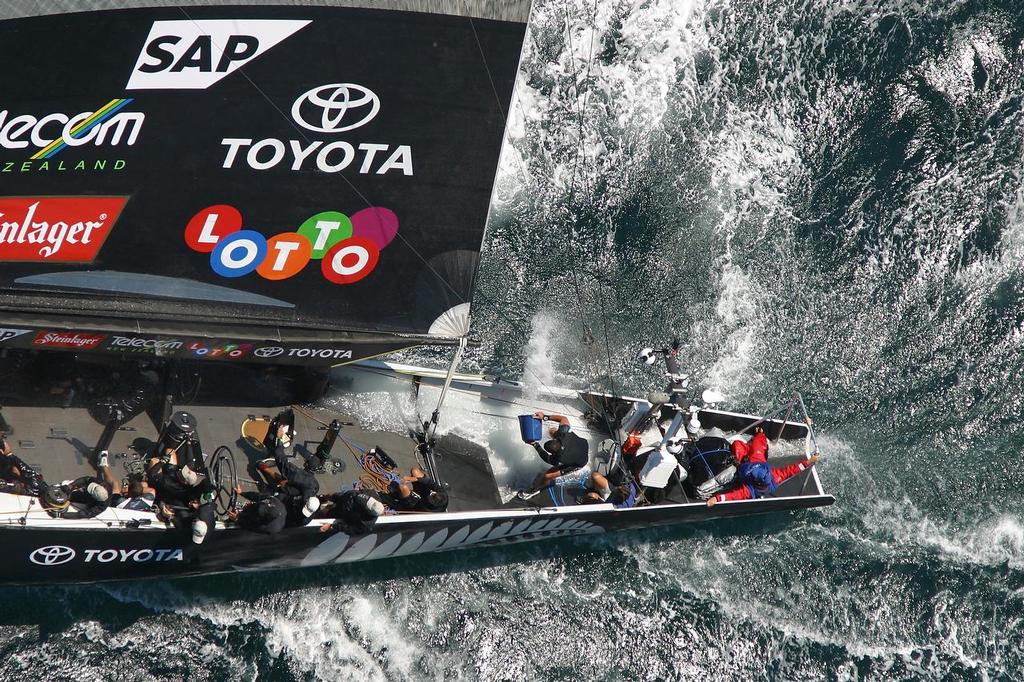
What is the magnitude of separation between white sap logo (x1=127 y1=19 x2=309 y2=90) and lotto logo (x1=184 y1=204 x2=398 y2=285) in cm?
147

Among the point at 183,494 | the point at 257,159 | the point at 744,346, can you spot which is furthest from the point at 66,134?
the point at 744,346

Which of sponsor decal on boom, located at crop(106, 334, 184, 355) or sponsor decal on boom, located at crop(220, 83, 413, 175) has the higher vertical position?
sponsor decal on boom, located at crop(220, 83, 413, 175)

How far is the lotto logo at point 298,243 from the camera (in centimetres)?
1008

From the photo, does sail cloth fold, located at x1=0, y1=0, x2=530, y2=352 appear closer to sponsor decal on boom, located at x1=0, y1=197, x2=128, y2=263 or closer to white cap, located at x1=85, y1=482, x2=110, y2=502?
sponsor decal on boom, located at x1=0, y1=197, x2=128, y2=263

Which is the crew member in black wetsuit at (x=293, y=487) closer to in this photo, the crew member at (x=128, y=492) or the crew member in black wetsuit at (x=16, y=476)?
the crew member at (x=128, y=492)

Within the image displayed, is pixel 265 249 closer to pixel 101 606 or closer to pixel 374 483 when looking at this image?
pixel 374 483

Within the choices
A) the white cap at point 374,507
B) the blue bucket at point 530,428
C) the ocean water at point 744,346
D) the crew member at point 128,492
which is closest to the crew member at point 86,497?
the crew member at point 128,492

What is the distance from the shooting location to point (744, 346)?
14.5 m

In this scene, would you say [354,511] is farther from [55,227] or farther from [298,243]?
[55,227]

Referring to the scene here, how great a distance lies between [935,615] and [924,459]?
2244 millimetres

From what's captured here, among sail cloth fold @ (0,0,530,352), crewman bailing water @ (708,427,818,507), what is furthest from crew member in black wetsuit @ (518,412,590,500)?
sail cloth fold @ (0,0,530,352)

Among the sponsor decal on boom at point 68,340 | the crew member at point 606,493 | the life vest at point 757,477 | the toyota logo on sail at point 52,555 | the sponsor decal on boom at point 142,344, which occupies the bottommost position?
the toyota logo on sail at point 52,555

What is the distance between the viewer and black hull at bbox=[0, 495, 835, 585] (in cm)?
1036

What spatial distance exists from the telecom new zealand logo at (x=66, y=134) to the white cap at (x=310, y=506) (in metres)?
4.13
